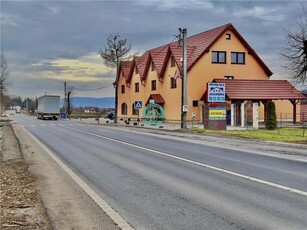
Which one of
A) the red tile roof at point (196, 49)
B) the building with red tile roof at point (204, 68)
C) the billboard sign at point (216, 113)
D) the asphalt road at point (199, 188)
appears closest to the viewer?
the asphalt road at point (199, 188)

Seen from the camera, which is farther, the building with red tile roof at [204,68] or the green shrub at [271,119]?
the building with red tile roof at [204,68]

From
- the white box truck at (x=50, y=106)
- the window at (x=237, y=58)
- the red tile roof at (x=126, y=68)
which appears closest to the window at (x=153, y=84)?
the red tile roof at (x=126, y=68)

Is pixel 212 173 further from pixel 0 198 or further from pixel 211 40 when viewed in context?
pixel 211 40

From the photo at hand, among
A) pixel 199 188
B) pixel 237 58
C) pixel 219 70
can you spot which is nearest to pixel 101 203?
pixel 199 188

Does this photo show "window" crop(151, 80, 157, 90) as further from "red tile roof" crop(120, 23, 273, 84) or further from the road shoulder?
the road shoulder

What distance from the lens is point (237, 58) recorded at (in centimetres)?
4656

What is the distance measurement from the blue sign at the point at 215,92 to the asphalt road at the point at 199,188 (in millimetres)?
16612

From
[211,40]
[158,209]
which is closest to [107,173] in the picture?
[158,209]

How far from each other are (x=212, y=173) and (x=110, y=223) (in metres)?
4.84

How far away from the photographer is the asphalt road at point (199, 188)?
19.5 ft

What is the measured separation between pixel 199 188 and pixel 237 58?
40357 millimetres

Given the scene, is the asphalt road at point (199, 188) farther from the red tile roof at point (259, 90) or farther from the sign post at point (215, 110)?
the red tile roof at point (259, 90)

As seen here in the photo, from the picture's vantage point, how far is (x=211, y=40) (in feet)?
145

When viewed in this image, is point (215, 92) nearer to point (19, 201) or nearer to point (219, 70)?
point (219, 70)
